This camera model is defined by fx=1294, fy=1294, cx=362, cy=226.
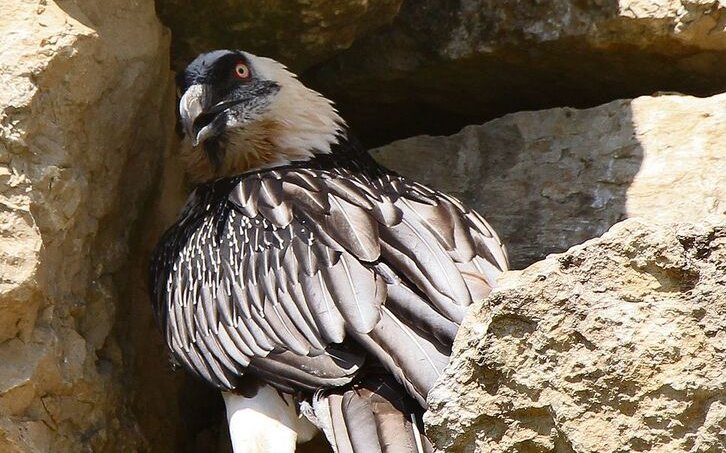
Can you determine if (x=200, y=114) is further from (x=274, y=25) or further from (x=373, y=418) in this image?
(x=373, y=418)

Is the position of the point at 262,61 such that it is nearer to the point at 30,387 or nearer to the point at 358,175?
the point at 358,175

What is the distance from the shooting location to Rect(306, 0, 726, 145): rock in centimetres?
512

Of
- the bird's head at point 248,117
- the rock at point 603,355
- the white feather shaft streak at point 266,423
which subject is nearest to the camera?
the rock at point 603,355

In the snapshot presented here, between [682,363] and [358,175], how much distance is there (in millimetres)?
2361

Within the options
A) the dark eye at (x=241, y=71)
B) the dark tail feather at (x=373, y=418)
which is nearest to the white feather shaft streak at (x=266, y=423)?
the dark tail feather at (x=373, y=418)

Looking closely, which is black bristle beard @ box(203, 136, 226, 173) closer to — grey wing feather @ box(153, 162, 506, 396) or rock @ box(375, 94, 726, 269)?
grey wing feather @ box(153, 162, 506, 396)

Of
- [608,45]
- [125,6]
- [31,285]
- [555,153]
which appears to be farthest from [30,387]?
[608,45]

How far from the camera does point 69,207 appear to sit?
4.20 metres

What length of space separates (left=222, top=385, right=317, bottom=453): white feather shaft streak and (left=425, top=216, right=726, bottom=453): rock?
3.96ft

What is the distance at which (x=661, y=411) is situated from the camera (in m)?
2.79

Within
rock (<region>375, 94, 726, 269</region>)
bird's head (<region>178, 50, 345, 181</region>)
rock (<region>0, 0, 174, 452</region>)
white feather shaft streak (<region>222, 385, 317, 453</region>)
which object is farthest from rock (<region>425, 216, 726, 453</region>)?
bird's head (<region>178, 50, 345, 181</region>)

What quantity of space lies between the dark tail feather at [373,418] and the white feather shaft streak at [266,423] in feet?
0.96

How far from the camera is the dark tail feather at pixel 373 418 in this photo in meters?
3.62

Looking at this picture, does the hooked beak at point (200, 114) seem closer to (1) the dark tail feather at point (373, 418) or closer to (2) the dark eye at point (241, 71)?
(2) the dark eye at point (241, 71)
